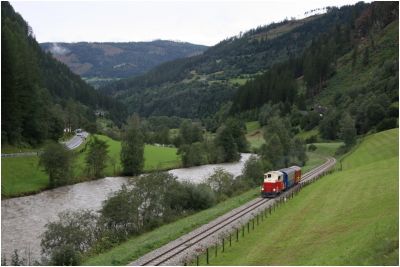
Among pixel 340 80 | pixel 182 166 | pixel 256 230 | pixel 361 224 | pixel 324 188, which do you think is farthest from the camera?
pixel 340 80

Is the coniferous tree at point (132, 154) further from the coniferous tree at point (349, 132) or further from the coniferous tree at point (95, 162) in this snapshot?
the coniferous tree at point (349, 132)

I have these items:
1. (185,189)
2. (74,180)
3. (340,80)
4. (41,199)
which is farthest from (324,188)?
(340,80)

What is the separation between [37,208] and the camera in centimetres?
6266

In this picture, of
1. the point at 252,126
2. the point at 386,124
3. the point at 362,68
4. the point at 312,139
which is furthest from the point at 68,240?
the point at 362,68

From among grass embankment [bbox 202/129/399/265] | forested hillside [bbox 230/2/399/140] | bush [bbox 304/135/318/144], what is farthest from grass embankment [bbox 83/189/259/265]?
bush [bbox 304/135/318/144]

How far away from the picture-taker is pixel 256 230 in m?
39.3

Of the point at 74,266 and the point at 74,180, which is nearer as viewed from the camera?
the point at 74,266

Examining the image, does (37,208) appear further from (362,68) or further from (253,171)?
(362,68)

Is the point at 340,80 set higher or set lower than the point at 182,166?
higher

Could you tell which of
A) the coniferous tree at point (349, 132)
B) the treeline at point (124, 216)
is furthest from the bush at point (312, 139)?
the treeline at point (124, 216)

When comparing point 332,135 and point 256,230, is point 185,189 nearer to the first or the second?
point 256,230

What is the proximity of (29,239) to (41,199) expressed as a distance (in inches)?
996

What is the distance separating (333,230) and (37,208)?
42649 millimetres

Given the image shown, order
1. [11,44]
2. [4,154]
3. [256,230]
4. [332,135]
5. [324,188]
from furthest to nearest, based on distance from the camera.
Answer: [332,135]
[11,44]
[4,154]
[324,188]
[256,230]
